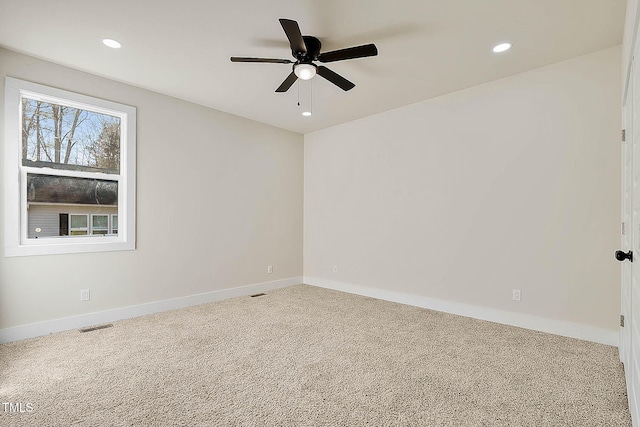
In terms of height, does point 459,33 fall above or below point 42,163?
above

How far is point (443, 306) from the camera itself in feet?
12.9

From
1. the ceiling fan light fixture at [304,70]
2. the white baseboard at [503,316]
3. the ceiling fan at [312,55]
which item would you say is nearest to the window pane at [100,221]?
the ceiling fan at [312,55]

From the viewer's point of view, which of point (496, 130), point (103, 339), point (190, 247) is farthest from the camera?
point (190, 247)

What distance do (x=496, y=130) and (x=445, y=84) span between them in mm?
769

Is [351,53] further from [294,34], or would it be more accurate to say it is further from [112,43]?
[112,43]

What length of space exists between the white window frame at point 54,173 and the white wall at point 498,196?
9.60ft

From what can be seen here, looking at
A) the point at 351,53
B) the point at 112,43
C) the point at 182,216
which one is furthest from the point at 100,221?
the point at 351,53

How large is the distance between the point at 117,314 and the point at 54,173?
64.4 inches

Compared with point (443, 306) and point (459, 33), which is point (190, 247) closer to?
point (443, 306)

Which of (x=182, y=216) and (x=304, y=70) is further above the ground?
(x=304, y=70)

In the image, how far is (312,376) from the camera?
226 centimetres

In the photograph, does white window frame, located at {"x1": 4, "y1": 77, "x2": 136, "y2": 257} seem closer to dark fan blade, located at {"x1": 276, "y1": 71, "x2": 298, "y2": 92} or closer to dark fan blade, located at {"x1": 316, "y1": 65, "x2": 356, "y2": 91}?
dark fan blade, located at {"x1": 276, "y1": 71, "x2": 298, "y2": 92}

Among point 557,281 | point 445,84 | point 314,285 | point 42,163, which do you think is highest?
point 445,84

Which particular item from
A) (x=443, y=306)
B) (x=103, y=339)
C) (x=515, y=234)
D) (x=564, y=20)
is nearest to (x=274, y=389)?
(x=103, y=339)
